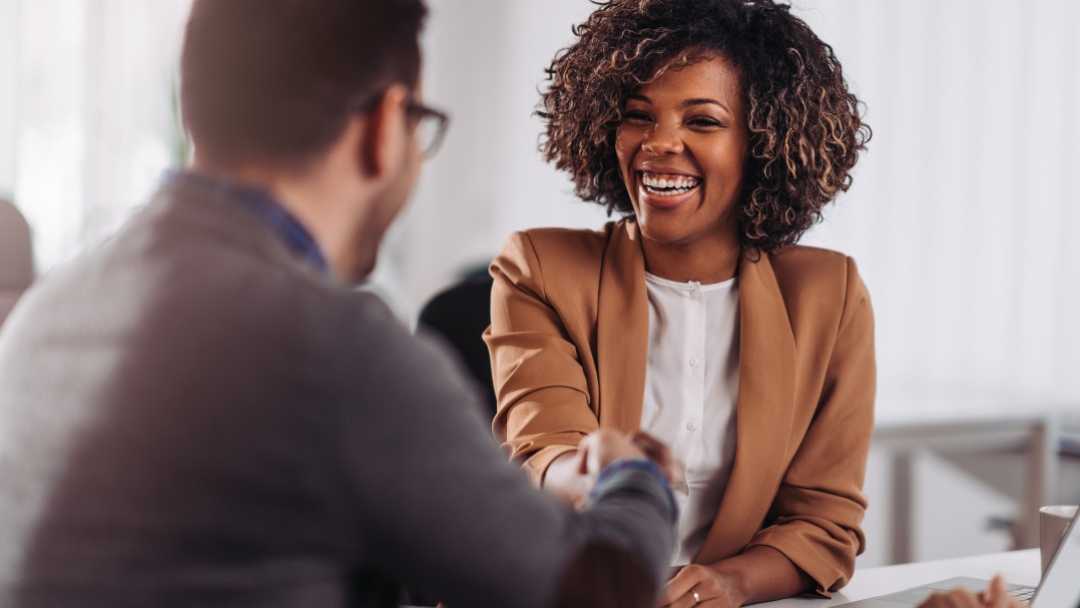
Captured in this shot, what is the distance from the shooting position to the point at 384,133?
2.82 feet

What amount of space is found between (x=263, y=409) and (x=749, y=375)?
3.18 ft

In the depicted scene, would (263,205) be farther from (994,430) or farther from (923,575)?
(994,430)

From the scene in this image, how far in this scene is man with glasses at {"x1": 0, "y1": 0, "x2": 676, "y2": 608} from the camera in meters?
0.72

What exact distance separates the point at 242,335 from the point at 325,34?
0.24 meters

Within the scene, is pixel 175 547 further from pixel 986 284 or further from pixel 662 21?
pixel 986 284

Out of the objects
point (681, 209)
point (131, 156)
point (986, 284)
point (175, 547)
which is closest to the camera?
point (175, 547)

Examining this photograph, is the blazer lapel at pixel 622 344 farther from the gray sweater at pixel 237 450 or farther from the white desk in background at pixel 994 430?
the white desk in background at pixel 994 430

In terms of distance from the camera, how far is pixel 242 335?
72 centimetres

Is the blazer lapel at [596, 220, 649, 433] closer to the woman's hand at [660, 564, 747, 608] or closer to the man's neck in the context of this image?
the woman's hand at [660, 564, 747, 608]

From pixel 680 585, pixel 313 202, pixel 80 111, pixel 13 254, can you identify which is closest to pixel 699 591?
pixel 680 585

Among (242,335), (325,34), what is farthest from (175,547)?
(325,34)

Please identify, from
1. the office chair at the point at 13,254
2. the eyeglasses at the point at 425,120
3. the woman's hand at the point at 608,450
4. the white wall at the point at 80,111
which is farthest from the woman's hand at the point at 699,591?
the white wall at the point at 80,111

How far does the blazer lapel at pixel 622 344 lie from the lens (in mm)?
1578

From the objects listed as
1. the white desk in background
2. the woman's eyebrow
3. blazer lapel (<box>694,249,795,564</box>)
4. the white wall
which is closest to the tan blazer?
blazer lapel (<box>694,249,795,564</box>)
